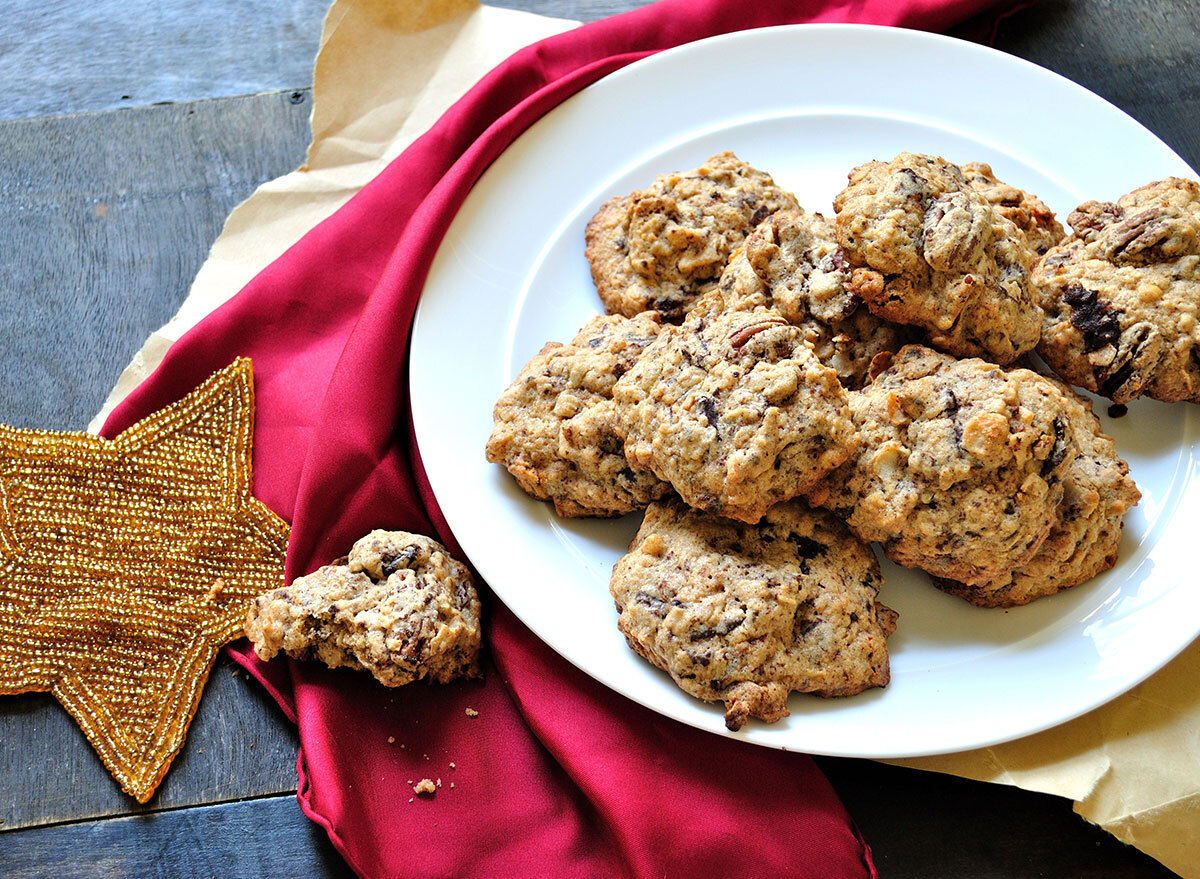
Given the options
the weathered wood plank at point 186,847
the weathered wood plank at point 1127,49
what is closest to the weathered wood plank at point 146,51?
the weathered wood plank at point 186,847

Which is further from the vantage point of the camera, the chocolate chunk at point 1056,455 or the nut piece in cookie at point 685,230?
the nut piece in cookie at point 685,230

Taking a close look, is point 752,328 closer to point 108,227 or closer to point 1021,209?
point 1021,209

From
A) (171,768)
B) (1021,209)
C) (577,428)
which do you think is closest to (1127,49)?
(1021,209)

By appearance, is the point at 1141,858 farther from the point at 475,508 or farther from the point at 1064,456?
the point at 475,508

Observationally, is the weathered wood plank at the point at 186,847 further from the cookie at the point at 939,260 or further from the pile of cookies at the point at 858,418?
the cookie at the point at 939,260

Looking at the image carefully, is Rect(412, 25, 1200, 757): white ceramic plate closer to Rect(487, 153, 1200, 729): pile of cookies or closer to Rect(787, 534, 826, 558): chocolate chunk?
Rect(487, 153, 1200, 729): pile of cookies

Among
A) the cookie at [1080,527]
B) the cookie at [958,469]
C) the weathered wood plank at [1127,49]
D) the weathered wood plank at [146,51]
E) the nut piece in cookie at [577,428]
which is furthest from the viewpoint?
the weathered wood plank at [146,51]

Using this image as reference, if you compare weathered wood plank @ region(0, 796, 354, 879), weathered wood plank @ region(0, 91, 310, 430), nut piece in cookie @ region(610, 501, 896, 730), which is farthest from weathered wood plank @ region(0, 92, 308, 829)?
nut piece in cookie @ region(610, 501, 896, 730)
